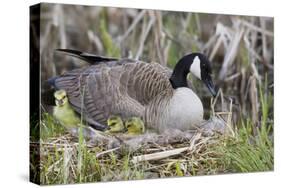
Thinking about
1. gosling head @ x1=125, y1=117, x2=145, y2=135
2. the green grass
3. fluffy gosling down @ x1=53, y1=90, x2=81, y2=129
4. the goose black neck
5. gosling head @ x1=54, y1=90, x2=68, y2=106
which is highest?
the goose black neck

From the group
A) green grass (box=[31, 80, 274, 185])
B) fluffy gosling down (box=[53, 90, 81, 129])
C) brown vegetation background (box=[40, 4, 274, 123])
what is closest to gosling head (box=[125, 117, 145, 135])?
green grass (box=[31, 80, 274, 185])

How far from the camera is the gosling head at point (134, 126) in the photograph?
5492 millimetres

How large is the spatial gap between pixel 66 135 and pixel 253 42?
1941 millimetres

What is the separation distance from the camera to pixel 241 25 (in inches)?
240

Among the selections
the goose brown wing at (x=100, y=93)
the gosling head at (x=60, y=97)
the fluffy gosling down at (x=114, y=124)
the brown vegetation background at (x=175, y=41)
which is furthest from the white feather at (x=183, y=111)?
the gosling head at (x=60, y=97)

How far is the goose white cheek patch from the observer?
5.78m

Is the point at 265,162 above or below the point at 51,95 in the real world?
below

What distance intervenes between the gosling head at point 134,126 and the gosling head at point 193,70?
0.43 m

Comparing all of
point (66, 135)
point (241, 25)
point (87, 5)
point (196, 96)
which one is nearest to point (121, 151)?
point (66, 135)

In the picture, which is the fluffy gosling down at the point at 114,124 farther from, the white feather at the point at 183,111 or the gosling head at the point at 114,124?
the white feather at the point at 183,111

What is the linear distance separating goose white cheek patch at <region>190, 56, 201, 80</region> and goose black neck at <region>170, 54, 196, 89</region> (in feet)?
0.10

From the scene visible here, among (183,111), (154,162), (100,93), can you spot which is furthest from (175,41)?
(154,162)

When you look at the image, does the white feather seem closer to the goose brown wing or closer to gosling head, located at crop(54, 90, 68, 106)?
the goose brown wing

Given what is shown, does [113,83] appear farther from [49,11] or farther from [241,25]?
[241,25]
